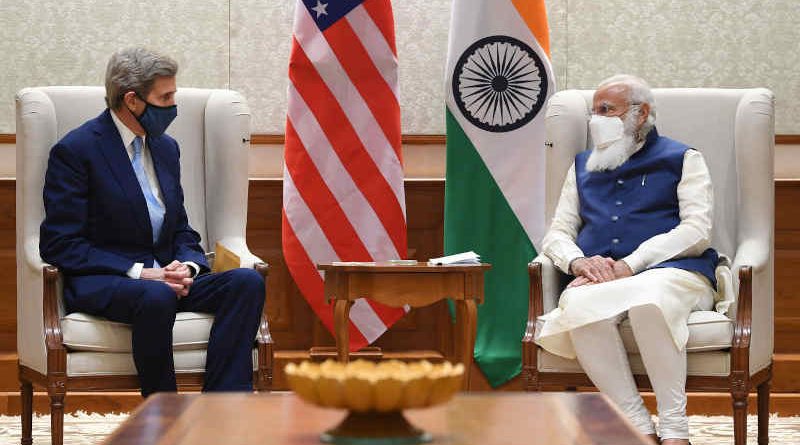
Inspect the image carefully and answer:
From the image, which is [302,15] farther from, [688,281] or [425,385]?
[425,385]

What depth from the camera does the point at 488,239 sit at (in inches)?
191

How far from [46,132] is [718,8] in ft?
10.2

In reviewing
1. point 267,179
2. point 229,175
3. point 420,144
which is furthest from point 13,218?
point 420,144

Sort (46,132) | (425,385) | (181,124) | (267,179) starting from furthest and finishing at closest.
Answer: (267,179) → (181,124) → (46,132) → (425,385)

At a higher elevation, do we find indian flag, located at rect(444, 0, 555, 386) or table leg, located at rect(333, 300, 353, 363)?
indian flag, located at rect(444, 0, 555, 386)

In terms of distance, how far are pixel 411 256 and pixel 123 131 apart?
180 cm

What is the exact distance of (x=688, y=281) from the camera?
12.0ft

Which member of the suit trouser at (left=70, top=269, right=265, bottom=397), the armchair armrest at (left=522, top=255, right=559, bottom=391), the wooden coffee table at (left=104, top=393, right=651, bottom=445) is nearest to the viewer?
the wooden coffee table at (left=104, top=393, right=651, bottom=445)

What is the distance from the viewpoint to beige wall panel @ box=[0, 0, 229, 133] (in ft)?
17.4

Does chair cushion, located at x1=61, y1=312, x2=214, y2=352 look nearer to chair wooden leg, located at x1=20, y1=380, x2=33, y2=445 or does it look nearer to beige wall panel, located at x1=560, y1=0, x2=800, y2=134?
chair wooden leg, located at x1=20, y1=380, x2=33, y2=445

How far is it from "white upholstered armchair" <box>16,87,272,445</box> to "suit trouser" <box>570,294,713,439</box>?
1.00 m

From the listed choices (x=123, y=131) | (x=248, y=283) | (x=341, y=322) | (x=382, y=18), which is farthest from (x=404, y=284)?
(x=382, y=18)

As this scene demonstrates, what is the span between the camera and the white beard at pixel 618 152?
13.2 ft

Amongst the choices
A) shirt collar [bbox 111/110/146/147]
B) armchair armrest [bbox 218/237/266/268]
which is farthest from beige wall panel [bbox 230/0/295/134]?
shirt collar [bbox 111/110/146/147]
